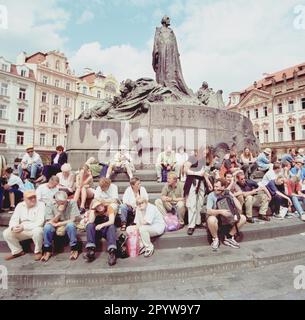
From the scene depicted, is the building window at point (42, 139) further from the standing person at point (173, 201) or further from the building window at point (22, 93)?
the standing person at point (173, 201)

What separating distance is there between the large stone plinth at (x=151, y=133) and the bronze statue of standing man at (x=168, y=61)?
260 centimetres

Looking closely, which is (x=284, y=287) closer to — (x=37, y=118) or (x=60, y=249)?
(x=60, y=249)

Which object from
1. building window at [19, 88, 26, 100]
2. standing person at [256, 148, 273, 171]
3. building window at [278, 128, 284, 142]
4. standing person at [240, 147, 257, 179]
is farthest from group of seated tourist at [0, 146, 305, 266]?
building window at [278, 128, 284, 142]

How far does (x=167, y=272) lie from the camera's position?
12.0 ft

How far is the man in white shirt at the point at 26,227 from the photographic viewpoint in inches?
157

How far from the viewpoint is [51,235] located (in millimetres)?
4078

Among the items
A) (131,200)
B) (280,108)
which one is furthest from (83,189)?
(280,108)

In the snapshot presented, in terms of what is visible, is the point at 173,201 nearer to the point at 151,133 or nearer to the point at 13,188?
the point at 13,188

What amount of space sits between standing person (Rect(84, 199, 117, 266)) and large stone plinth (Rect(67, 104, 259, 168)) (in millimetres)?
4640

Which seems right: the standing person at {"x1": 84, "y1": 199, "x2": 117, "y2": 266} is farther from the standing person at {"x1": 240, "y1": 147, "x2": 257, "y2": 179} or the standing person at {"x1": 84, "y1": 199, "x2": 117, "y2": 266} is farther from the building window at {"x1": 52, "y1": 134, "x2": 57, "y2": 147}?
the building window at {"x1": 52, "y1": 134, "x2": 57, "y2": 147}

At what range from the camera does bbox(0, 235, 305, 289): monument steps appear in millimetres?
3471

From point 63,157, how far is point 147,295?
17.5 feet

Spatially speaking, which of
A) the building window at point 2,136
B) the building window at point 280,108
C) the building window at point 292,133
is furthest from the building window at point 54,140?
the building window at point 292,133
